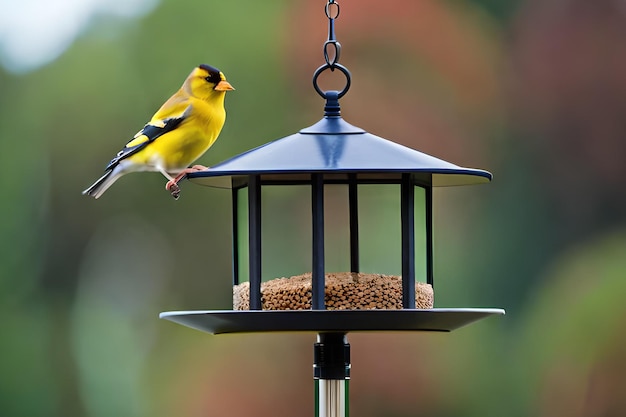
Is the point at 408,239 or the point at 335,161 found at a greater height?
the point at 335,161

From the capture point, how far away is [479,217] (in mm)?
6309

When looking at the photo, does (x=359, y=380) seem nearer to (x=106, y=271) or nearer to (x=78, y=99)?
(x=106, y=271)

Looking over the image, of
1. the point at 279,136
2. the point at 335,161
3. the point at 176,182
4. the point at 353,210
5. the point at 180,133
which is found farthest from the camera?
the point at 279,136

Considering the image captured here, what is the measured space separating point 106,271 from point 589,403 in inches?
89.6

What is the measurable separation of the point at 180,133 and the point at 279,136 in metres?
2.62

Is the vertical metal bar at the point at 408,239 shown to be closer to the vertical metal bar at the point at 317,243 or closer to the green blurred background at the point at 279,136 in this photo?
the vertical metal bar at the point at 317,243

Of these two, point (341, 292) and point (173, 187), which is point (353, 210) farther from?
point (173, 187)

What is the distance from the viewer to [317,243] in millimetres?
3270

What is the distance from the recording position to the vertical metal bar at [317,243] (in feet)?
10.6

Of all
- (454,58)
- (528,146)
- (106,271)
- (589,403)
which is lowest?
(589,403)

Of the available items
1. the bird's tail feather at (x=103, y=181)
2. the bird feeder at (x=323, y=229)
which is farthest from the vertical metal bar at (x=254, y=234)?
the bird's tail feather at (x=103, y=181)

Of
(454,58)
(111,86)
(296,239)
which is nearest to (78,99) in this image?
(111,86)

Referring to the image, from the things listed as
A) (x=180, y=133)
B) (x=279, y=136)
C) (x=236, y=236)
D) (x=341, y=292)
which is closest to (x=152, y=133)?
(x=180, y=133)

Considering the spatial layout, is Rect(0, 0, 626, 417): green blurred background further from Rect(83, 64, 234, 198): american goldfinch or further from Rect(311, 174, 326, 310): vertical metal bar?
Rect(311, 174, 326, 310): vertical metal bar
